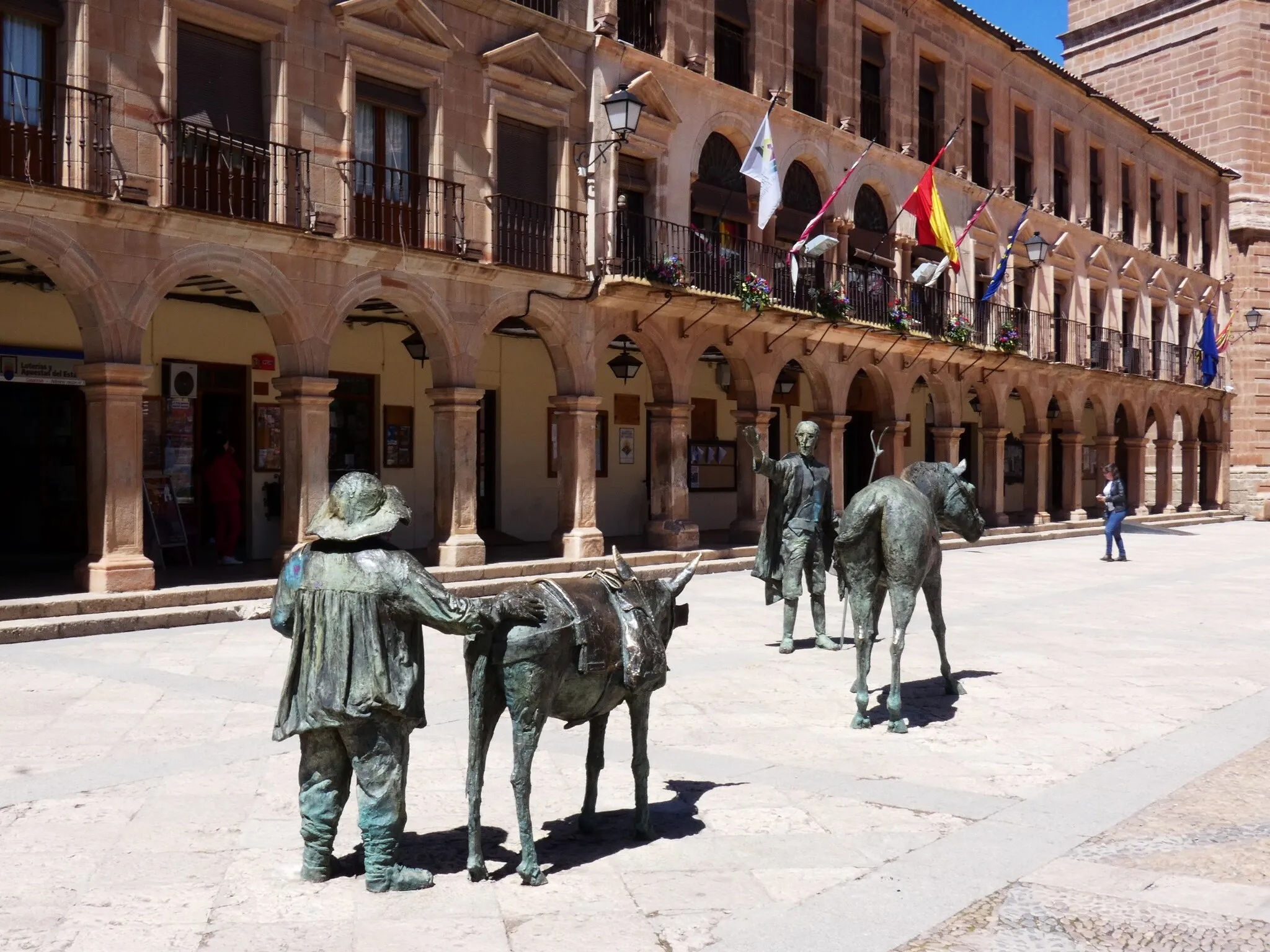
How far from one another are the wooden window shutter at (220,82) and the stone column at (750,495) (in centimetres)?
912

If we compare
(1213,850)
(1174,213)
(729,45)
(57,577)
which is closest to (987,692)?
(1213,850)

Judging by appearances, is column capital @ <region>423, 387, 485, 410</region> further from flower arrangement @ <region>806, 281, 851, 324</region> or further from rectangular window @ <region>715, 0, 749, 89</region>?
rectangular window @ <region>715, 0, 749, 89</region>

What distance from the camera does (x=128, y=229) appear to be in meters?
11.8

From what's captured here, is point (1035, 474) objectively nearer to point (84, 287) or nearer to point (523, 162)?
point (523, 162)

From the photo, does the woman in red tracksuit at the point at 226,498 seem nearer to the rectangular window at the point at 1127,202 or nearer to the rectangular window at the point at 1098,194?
the rectangular window at the point at 1098,194

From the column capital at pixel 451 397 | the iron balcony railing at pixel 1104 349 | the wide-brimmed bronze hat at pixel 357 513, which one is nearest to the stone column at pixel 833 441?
the column capital at pixel 451 397

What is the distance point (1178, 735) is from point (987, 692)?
1442 millimetres

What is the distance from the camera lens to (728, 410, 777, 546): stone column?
64.0 ft

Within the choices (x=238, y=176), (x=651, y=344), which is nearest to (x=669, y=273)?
(x=651, y=344)

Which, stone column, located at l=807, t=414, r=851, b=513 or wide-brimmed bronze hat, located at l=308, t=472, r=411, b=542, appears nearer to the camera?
wide-brimmed bronze hat, located at l=308, t=472, r=411, b=542

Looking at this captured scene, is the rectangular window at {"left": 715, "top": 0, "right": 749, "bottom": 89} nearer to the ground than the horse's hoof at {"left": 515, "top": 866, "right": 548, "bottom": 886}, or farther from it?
farther from it

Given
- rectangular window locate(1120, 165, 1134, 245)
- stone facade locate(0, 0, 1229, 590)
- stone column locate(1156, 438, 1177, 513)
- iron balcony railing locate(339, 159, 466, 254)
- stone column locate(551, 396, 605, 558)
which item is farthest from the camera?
stone column locate(1156, 438, 1177, 513)

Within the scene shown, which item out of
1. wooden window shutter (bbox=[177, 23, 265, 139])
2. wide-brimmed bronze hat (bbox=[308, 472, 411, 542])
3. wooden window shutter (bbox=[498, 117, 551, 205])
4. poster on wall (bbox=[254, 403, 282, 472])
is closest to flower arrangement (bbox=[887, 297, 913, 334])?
wooden window shutter (bbox=[498, 117, 551, 205])

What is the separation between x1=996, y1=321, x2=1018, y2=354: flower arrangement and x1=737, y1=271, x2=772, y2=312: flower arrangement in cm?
857
